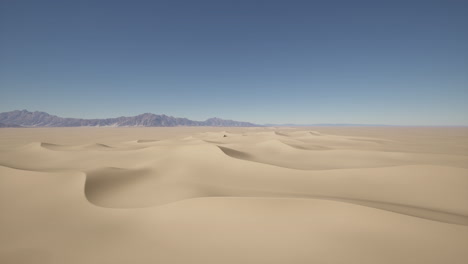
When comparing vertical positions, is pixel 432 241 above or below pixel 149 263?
above

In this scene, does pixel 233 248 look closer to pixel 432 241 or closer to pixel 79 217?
pixel 432 241

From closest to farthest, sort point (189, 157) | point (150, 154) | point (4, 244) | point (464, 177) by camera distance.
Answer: point (4, 244), point (464, 177), point (189, 157), point (150, 154)

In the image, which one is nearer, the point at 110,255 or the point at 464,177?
the point at 110,255

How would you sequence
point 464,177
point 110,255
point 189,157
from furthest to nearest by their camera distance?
point 189,157
point 464,177
point 110,255

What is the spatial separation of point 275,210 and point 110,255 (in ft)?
9.13

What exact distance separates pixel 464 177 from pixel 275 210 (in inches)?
248

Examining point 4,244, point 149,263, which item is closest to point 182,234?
point 149,263

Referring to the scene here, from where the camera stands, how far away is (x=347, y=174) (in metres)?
6.69

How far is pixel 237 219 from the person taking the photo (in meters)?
3.44

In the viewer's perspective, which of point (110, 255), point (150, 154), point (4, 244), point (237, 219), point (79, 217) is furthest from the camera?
point (150, 154)

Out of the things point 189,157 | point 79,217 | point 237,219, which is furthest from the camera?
point 189,157

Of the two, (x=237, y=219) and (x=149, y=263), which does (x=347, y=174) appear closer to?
(x=237, y=219)

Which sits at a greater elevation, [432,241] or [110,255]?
[432,241]

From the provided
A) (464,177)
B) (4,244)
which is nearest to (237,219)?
(4,244)
